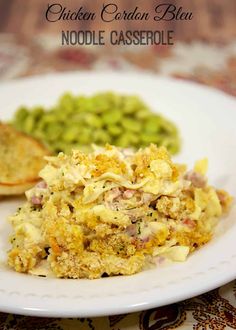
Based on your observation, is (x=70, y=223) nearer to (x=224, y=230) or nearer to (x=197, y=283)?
(x=197, y=283)

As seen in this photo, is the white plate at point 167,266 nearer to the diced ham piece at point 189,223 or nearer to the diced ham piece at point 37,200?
the diced ham piece at point 189,223

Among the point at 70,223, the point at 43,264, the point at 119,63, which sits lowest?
the point at 43,264

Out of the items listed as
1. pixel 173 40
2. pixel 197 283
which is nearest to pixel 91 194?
pixel 197 283

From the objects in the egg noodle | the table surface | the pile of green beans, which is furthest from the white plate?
the table surface

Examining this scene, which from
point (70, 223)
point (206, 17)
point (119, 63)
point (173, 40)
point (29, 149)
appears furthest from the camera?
point (206, 17)

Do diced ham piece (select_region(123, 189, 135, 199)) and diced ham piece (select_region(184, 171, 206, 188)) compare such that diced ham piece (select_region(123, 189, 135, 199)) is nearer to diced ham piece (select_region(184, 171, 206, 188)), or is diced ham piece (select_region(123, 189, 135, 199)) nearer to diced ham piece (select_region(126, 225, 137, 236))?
diced ham piece (select_region(126, 225, 137, 236))

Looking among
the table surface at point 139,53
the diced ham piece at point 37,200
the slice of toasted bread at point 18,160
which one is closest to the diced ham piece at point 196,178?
the diced ham piece at point 37,200

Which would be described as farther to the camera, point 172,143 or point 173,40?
point 173,40
